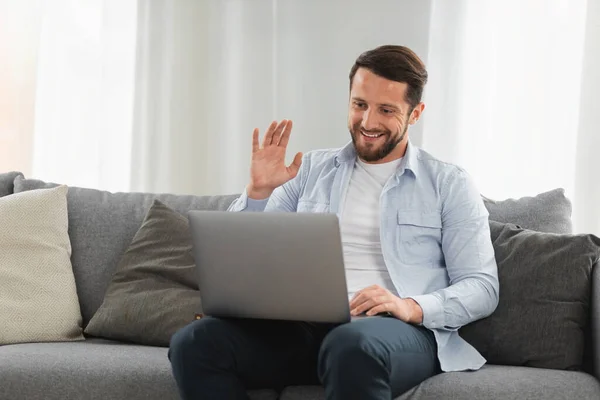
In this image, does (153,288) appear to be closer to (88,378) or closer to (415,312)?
(88,378)

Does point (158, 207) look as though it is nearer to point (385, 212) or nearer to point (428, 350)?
point (385, 212)

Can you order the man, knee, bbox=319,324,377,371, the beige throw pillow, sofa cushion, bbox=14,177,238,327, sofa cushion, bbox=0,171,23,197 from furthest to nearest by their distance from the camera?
1. sofa cushion, bbox=0,171,23,197
2. sofa cushion, bbox=14,177,238,327
3. the beige throw pillow
4. the man
5. knee, bbox=319,324,377,371

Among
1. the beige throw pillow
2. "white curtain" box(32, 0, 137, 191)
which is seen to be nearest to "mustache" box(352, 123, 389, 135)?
the beige throw pillow

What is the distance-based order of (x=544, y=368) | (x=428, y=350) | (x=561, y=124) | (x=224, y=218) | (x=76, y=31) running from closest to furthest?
(x=224, y=218)
(x=428, y=350)
(x=544, y=368)
(x=561, y=124)
(x=76, y=31)

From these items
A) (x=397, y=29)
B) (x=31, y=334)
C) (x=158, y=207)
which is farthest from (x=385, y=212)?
(x=397, y=29)

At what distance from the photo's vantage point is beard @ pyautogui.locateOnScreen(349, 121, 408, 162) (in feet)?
7.64

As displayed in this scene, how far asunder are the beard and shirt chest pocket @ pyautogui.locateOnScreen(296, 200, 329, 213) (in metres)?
0.17

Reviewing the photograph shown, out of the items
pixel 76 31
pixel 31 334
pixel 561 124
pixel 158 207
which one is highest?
pixel 76 31

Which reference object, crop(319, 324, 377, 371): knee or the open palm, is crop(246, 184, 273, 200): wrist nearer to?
the open palm

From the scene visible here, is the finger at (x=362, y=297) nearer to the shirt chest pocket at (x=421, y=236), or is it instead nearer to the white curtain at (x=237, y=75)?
the shirt chest pocket at (x=421, y=236)

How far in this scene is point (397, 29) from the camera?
3363 mm

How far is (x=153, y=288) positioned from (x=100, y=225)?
0.33 metres

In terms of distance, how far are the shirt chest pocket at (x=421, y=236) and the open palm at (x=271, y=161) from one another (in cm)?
33

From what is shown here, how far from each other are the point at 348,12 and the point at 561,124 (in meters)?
0.92
